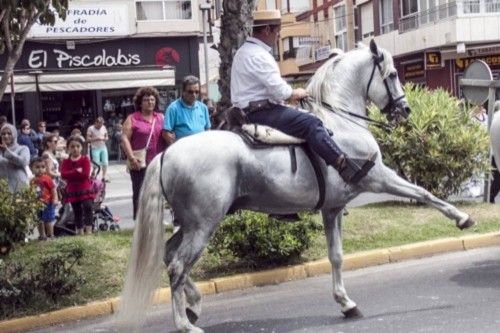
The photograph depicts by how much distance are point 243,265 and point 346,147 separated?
2759 mm

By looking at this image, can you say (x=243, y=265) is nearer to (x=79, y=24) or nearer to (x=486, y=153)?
(x=486, y=153)

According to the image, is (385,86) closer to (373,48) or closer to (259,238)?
(373,48)

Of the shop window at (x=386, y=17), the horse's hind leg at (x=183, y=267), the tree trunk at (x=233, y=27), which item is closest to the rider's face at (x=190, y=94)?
the tree trunk at (x=233, y=27)

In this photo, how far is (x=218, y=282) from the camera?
918cm

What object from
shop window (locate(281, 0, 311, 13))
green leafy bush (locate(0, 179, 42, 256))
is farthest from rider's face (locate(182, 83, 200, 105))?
shop window (locate(281, 0, 311, 13))

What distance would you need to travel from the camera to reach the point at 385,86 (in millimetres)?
7684

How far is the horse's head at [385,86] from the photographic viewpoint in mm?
7645

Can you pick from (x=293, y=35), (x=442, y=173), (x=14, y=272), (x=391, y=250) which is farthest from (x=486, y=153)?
(x=293, y=35)

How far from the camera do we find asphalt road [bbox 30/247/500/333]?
279 inches

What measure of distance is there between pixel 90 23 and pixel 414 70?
1533cm

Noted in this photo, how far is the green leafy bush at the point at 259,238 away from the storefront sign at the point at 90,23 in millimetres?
24168

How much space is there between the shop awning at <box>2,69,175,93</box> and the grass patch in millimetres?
16383

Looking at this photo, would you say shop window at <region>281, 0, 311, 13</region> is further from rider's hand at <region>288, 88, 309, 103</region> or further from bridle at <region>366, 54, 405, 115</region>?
rider's hand at <region>288, 88, 309, 103</region>

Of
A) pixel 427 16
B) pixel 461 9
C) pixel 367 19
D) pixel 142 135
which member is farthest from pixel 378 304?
pixel 367 19
